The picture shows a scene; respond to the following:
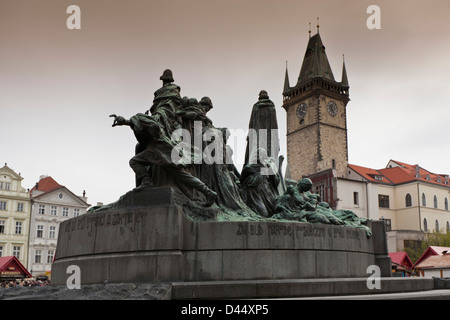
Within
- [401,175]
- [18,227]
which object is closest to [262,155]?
[18,227]

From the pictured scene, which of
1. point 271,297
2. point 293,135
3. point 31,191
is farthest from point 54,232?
point 271,297

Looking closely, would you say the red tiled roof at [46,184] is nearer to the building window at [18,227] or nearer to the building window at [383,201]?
the building window at [18,227]

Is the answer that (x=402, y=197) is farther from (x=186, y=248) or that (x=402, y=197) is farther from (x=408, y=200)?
(x=186, y=248)

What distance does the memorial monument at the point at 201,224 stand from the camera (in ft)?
32.3

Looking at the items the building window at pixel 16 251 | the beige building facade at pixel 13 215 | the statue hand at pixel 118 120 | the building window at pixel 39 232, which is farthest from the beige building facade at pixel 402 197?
the statue hand at pixel 118 120

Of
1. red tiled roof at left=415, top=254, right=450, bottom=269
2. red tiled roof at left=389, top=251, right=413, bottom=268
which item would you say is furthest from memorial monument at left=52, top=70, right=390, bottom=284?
red tiled roof at left=389, top=251, right=413, bottom=268

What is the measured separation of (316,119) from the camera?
8206 cm

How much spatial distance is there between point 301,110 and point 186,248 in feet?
259

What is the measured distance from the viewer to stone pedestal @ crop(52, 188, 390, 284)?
9.74m

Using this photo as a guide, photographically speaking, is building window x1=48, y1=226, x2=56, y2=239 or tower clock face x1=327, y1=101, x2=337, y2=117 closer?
building window x1=48, y1=226, x2=56, y2=239

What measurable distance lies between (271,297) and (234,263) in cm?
123

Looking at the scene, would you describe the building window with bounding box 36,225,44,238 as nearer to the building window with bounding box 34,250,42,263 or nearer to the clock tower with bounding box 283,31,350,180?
the building window with bounding box 34,250,42,263

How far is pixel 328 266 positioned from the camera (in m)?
10.8
